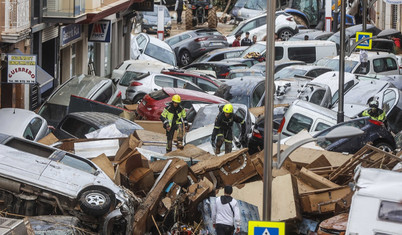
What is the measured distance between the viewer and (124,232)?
14773 mm

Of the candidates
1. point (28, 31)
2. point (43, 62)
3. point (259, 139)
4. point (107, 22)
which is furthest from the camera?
point (107, 22)

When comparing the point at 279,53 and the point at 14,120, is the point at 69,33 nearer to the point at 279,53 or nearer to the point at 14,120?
the point at 279,53

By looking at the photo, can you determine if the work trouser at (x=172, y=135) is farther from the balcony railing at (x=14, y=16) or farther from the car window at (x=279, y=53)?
the car window at (x=279, y=53)

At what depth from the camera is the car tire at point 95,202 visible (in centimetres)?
1421

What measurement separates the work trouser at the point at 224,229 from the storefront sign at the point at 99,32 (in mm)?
22085

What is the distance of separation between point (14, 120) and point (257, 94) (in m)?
8.48

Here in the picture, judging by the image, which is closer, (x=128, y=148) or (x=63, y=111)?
(x=128, y=148)

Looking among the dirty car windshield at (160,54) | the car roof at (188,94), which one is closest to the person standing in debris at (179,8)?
the dirty car windshield at (160,54)

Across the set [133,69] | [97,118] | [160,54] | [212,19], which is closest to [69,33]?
[133,69]

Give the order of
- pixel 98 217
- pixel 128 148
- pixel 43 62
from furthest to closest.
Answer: pixel 43 62 → pixel 128 148 → pixel 98 217

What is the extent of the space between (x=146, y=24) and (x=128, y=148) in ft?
116

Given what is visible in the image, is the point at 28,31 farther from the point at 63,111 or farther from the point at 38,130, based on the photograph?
the point at 38,130

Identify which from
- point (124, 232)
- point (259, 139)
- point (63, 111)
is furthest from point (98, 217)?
point (63, 111)

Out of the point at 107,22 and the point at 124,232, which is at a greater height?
the point at 107,22
